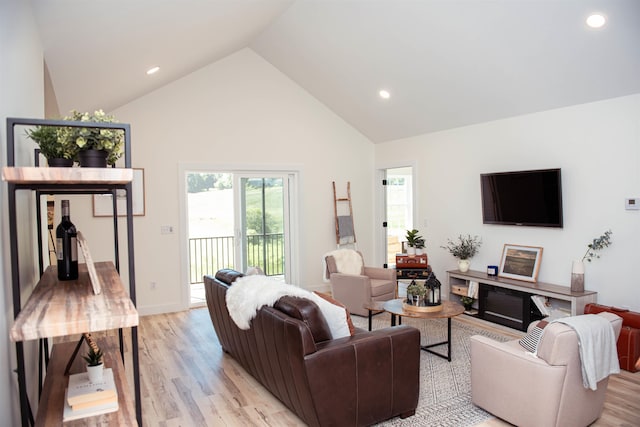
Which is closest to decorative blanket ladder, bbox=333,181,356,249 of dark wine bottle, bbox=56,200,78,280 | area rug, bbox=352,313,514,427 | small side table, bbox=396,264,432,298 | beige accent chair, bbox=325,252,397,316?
beige accent chair, bbox=325,252,397,316

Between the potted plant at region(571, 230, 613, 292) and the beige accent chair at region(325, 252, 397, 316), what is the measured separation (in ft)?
6.90

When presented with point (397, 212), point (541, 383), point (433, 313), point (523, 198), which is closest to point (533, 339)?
point (541, 383)

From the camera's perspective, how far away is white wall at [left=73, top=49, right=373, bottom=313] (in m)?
5.85

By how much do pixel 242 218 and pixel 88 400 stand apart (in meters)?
5.19

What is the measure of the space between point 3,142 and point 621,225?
481 cm

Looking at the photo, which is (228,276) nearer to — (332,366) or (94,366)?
(332,366)

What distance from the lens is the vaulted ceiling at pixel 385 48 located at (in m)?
2.96

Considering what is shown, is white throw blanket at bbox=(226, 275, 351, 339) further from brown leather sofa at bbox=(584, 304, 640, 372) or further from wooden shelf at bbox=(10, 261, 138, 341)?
brown leather sofa at bbox=(584, 304, 640, 372)

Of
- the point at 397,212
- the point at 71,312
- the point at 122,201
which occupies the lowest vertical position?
A: the point at 71,312

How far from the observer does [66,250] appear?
182 cm

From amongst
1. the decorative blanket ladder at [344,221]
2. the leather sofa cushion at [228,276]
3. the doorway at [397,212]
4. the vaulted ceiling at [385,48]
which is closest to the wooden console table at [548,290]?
the vaulted ceiling at [385,48]

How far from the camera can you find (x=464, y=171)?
5.85 m

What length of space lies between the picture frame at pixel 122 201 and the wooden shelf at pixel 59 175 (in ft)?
15.0

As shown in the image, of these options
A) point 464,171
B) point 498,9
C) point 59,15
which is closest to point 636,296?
point 464,171
